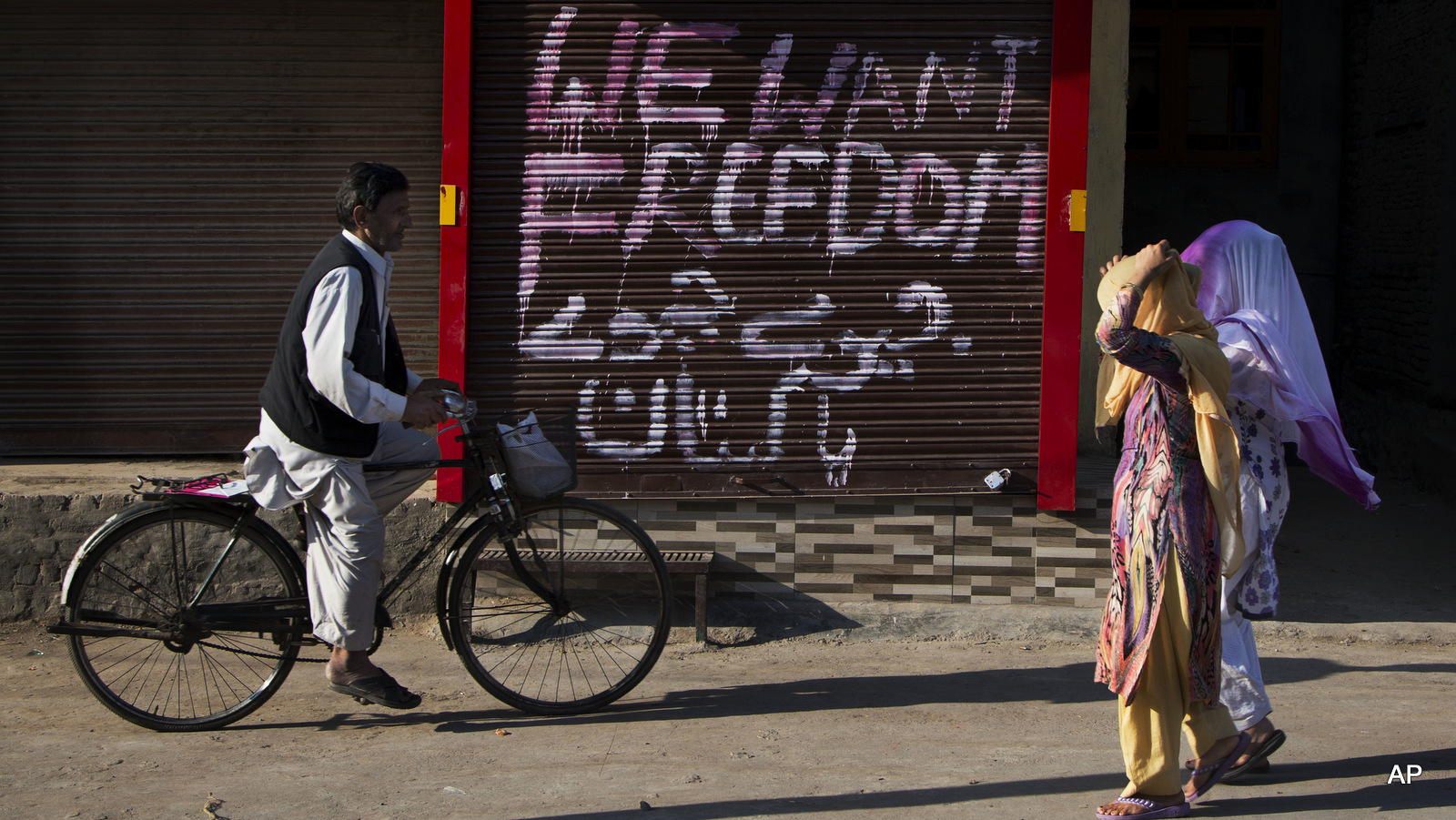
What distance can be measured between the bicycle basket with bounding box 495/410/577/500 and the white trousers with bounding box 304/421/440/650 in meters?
0.50

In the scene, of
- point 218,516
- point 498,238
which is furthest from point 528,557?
point 498,238

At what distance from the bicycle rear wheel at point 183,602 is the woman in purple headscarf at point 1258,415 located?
10.4 ft

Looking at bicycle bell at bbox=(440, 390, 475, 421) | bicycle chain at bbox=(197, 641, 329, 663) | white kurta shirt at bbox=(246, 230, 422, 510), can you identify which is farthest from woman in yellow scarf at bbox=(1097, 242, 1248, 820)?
bicycle chain at bbox=(197, 641, 329, 663)

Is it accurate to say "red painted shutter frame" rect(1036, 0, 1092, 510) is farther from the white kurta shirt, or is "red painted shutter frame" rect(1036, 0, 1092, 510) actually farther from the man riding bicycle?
the white kurta shirt

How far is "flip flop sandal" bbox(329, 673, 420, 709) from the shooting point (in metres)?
4.00

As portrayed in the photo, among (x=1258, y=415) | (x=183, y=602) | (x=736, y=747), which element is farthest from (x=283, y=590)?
(x=1258, y=415)

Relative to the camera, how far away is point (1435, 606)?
5.42 metres

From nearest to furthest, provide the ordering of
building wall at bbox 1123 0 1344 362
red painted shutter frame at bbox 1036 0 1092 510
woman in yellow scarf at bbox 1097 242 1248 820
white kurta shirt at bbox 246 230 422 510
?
woman in yellow scarf at bbox 1097 242 1248 820
white kurta shirt at bbox 246 230 422 510
red painted shutter frame at bbox 1036 0 1092 510
building wall at bbox 1123 0 1344 362

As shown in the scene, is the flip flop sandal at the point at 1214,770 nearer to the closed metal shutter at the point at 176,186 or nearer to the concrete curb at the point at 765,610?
the concrete curb at the point at 765,610

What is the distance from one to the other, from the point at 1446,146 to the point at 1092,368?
3754mm

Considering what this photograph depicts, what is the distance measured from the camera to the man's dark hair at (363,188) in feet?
12.7

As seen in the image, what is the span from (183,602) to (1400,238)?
27.2 ft

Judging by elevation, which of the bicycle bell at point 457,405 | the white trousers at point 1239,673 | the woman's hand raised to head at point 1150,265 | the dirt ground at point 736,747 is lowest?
the dirt ground at point 736,747

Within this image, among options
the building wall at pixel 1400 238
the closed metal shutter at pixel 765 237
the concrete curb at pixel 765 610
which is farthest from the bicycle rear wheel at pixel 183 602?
the building wall at pixel 1400 238
